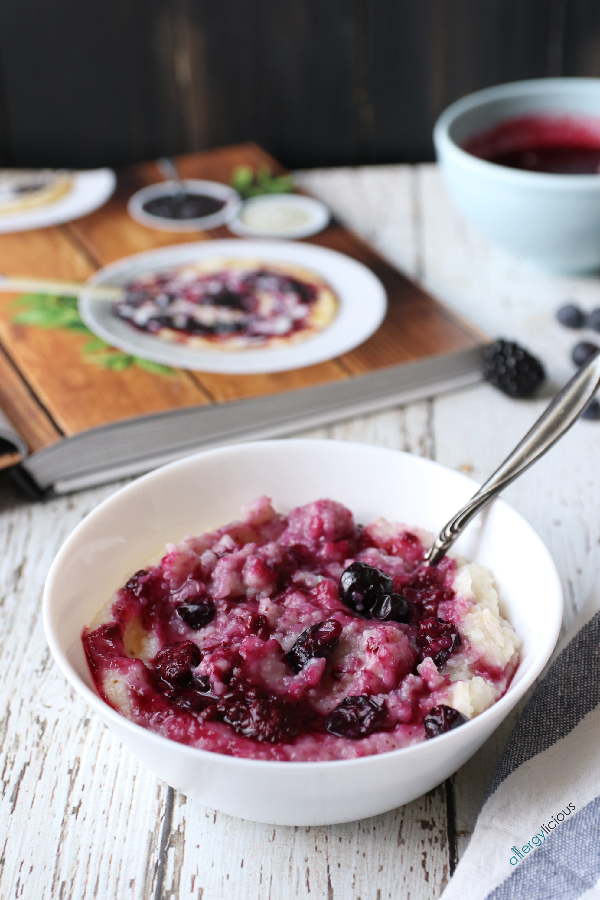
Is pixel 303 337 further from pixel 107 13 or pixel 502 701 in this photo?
pixel 107 13

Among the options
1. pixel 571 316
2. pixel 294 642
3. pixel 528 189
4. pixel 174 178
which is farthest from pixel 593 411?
pixel 174 178

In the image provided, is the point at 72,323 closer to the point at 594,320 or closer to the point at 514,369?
the point at 514,369

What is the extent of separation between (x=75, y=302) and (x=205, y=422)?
1.68ft

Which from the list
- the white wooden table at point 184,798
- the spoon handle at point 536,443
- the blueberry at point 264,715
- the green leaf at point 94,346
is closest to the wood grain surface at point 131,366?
the green leaf at point 94,346

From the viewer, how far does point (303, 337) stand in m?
1.79

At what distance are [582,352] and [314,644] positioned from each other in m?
1.03

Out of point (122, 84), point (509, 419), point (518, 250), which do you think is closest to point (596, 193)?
point (518, 250)

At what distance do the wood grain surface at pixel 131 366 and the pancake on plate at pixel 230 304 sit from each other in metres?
0.13

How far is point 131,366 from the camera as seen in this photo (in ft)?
5.51

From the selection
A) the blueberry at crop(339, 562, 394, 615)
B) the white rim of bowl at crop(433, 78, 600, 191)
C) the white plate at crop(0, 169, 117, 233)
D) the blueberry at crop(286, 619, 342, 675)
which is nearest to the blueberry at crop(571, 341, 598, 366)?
the white rim of bowl at crop(433, 78, 600, 191)

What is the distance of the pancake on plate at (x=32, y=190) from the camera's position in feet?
7.65

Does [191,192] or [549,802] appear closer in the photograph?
[549,802]

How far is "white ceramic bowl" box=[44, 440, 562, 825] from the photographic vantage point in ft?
2.69

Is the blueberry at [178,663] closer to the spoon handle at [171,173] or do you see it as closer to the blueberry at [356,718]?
the blueberry at [356,718]
